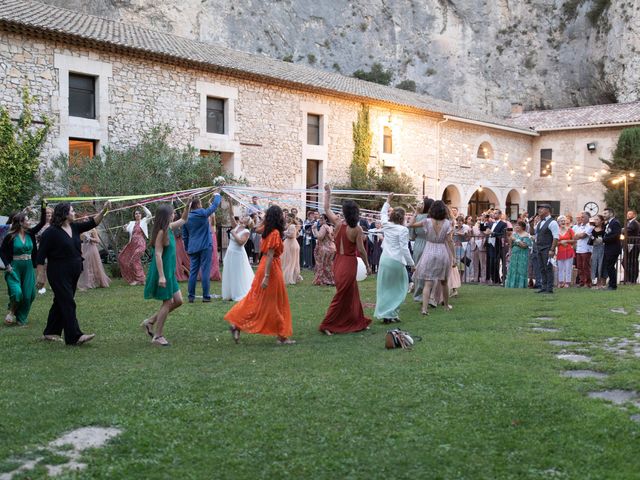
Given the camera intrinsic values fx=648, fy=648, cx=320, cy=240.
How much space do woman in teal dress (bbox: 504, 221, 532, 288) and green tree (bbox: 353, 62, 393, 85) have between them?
120 feet

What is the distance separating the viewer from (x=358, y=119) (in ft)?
100

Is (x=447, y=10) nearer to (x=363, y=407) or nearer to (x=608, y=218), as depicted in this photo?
(x=608, y=218)

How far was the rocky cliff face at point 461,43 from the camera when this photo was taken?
49250 mm

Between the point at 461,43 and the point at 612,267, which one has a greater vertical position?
the point at 461,43

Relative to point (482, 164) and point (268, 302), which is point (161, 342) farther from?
point (482, 164)

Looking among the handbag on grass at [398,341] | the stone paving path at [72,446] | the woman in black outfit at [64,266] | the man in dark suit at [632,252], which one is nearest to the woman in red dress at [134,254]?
the woman in black outfit at [64,266]

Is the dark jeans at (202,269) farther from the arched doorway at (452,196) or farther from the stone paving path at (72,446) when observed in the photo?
the arched doorway at (452,196)

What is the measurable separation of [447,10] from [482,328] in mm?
47874

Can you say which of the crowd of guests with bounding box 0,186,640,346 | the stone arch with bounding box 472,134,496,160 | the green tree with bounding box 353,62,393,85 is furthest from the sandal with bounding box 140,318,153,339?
the green tree with bounding box 353,62,393,85

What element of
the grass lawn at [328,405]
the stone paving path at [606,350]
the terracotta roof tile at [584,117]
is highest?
the terracotta roof tile at [584,117]

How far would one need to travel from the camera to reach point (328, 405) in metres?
5.40

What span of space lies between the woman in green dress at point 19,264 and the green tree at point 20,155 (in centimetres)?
1019

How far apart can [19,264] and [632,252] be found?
14437mm

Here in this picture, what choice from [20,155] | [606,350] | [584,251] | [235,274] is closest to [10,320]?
[235,274]
